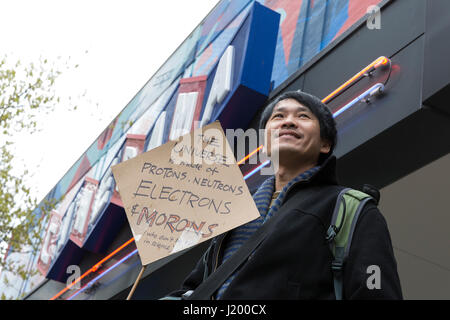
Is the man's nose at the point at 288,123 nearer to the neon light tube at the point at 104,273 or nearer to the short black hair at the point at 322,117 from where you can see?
the short black hair at the point at 322,117

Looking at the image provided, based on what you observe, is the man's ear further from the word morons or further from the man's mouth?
the word morons

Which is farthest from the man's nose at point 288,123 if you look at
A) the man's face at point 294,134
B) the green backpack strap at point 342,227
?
the green backpack strap at point 342,227

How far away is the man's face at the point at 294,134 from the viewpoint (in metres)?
2.23

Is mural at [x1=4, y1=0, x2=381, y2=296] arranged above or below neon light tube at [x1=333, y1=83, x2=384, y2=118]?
above

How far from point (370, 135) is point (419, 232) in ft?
5.42

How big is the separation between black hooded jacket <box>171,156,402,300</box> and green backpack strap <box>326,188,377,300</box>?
0.6 inches

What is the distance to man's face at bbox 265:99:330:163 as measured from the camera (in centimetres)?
223

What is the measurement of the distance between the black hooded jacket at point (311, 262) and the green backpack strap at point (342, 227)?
0.6 inches

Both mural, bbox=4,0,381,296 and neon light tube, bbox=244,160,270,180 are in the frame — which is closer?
neon light tube, bbox=244,160,270,180

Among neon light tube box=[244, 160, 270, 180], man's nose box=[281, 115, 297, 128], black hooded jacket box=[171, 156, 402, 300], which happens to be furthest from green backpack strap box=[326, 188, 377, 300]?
neon light tube box=[244, 160, 270, 180]

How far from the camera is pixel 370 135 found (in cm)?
394

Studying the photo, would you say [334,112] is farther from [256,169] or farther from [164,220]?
[164,220]
